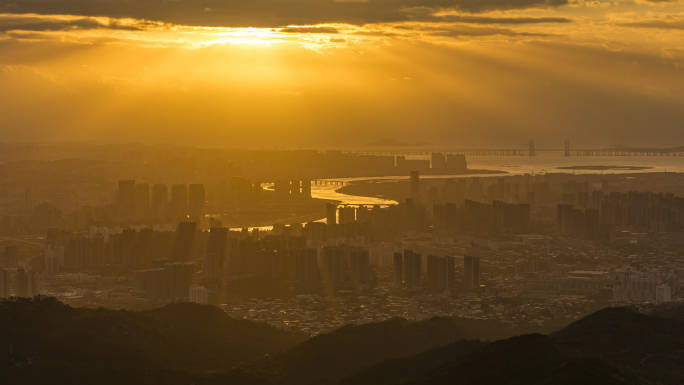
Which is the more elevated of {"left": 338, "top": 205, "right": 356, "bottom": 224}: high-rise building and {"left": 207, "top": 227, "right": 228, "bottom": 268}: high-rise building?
{"left": 207, "top": 227, "right": 228, "bottom": 268}: high-rise building

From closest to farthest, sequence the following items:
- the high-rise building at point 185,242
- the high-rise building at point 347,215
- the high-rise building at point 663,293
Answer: the high-rise building at point 663,293 < the high-rise building at point 185,242 < the high-rise building at point 347,215

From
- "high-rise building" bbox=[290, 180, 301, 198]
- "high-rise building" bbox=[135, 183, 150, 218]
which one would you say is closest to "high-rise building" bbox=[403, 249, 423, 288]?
"high-rise building" bbox=[135, 183, 150, 218]

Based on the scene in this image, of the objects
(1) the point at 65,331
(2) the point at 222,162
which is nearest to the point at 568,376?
(1) the point at 65,331

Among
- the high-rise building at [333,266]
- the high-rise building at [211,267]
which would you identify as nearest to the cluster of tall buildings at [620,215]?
the high-rise building at [333,266]

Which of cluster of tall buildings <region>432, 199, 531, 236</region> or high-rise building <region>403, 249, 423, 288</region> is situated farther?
cluster of tall buildings <region>432, 199, 531, 236</region>

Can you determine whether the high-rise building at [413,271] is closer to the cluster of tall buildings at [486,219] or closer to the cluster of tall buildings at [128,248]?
the cluster of tall buildings at [128,248]

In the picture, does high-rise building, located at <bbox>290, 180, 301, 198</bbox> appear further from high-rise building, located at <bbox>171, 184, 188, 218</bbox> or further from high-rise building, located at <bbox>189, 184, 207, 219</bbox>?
high-rise building, located at <bbox>171, 184, 188, 218</bbox>

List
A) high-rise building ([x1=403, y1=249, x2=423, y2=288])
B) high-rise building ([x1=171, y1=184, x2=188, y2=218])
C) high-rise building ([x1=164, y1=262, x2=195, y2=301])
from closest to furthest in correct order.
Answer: high-rise building ([x1=164, y1=262, x2=195, y2=301]) < high-rise building ([x1=403, y1=249, x2=423, y2=288]) < high-rise building ([x1=171, y1=184, x2=188, y2=218])
